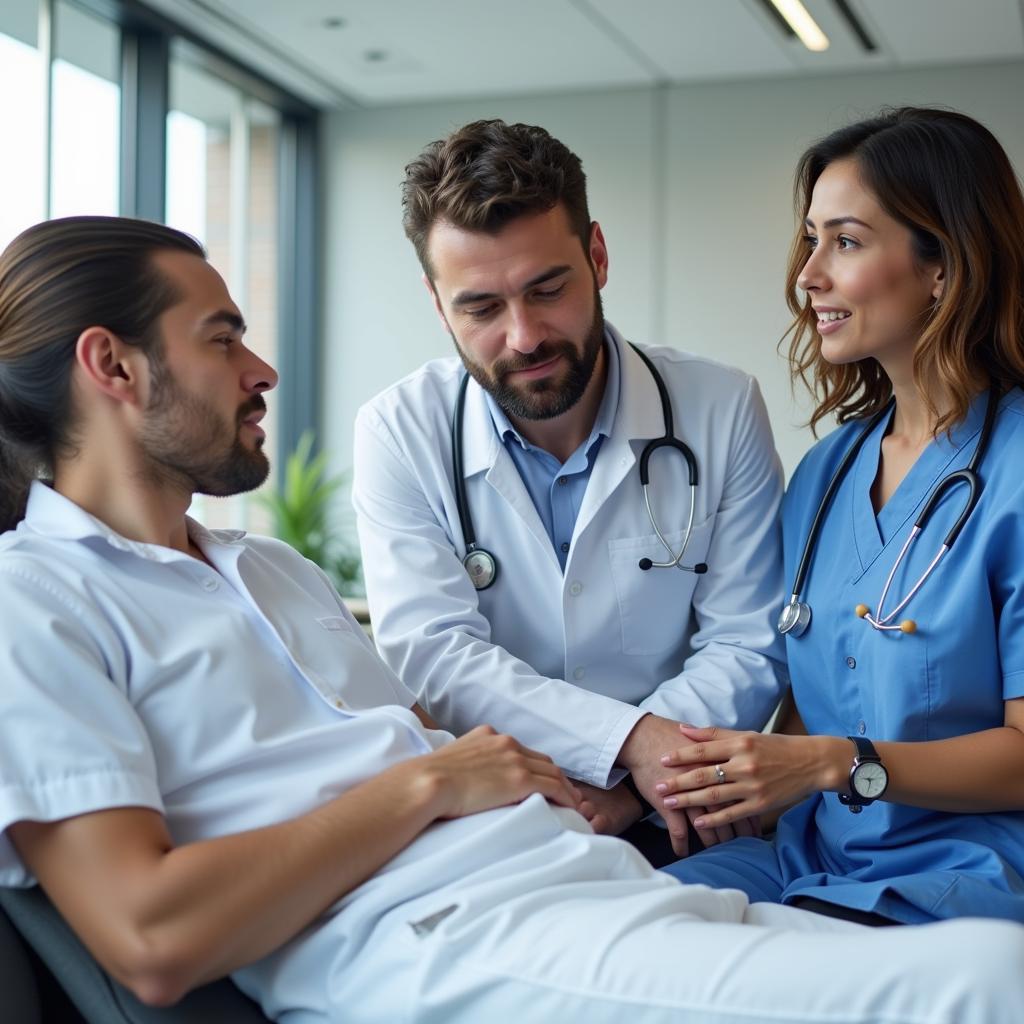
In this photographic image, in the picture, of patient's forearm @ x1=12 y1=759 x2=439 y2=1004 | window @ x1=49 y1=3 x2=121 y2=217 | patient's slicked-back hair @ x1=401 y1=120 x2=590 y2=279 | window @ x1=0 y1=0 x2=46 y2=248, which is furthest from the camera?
window @ x1=49 y1=3 x2=121 y2=217

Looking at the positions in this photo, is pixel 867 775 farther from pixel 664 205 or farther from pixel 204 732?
pixel 664 205

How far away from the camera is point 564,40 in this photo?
215 inches

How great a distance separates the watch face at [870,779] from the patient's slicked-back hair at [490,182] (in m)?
0.98

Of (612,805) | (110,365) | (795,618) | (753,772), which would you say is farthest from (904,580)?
(110,365)

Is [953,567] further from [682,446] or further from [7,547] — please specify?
[7,547]

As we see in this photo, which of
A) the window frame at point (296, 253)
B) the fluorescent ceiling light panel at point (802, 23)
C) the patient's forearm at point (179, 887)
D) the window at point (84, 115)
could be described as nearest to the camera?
the patient's forearm at point (179, 887)

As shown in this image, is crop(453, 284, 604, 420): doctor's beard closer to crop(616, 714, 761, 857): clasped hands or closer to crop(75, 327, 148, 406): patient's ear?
crop(616, 714, 761, 857): clasped hands

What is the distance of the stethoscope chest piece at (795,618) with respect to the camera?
1894mm

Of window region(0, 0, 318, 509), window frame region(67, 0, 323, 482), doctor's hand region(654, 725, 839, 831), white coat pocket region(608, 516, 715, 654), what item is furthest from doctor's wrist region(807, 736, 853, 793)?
window frame region(67, 0, 323, 482)

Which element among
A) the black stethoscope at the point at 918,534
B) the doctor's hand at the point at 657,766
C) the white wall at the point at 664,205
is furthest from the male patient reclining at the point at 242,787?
the white wall at the point at 664,205

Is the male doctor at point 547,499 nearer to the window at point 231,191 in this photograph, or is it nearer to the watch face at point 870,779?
the watch face at point 870,779

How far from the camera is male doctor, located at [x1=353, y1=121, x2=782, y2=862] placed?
2027 millimetres

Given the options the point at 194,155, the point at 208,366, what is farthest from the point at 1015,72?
the point at 208,366

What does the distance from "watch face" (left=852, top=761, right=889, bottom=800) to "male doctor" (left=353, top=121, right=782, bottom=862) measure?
0.35 metres
